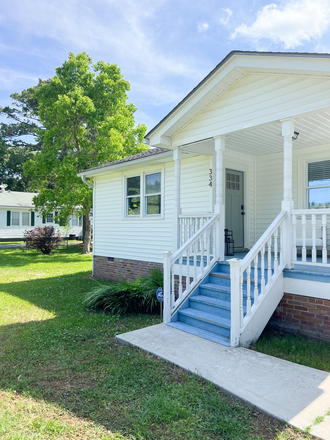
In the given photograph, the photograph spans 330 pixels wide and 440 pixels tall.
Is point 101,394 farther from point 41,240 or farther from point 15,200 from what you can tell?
point 15,200

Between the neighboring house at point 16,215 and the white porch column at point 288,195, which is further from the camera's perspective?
the neighboring house at point 16,215

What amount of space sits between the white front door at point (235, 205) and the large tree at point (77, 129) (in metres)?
10.0

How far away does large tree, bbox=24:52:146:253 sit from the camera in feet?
52.9

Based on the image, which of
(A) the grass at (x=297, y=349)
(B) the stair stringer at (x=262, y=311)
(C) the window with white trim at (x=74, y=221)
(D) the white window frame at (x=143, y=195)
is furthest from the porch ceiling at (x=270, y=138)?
(C) the window with white trim at (x=74, y=221)

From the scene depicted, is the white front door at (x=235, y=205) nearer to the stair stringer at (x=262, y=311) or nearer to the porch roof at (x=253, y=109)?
the porch roof at (x=253, y=109)

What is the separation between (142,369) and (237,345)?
1302mm

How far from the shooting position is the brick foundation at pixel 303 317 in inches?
170

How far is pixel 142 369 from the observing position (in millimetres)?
3594

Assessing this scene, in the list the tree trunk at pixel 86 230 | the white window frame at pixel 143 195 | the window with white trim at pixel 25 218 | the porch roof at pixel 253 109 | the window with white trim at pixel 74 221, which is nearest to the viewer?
the porch roof at pixel 253 109

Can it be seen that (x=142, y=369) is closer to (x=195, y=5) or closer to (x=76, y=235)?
(x=195, y=5)

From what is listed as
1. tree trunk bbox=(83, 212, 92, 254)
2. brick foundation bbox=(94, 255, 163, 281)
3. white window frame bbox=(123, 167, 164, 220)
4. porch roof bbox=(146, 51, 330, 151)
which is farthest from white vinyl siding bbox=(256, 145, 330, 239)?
tree trunk bbox=(83, 212, 92, 254)

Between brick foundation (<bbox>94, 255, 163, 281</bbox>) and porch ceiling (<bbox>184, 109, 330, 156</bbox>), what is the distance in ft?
12.0

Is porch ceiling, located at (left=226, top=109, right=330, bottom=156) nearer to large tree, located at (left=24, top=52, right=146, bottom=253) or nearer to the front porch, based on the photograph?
the front porch

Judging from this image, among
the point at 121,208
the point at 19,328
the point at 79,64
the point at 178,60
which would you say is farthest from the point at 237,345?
the point at 79,64
